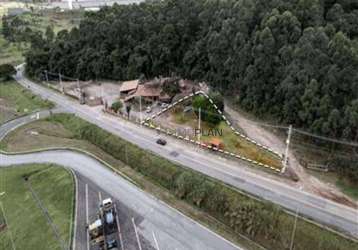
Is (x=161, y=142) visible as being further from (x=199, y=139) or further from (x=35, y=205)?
(x=35, y=205)

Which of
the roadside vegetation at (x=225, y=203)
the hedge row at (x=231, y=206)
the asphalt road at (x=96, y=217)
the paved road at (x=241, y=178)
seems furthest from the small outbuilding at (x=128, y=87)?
the asphalt road at (x=96, y=217)

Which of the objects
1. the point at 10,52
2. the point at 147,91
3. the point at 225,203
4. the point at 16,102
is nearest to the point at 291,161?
the point at 225,203

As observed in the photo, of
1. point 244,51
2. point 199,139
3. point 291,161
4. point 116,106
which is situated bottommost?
point 291,161

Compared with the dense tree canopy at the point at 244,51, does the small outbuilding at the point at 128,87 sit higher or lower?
lower

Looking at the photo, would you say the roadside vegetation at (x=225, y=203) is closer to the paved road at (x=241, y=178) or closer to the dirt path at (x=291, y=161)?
the paved road at (x=241, y=178)

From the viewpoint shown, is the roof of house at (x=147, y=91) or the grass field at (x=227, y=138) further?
the roof of house at (x=147, y=91)

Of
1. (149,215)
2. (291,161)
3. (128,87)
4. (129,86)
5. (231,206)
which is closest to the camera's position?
(231,206)

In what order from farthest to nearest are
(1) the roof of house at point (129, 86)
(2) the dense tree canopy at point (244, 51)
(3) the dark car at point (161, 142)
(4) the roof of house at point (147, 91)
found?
(1) the roof of house at point (129, 86) < (4) the roof of house at point (147, 91) < (3) the dark car at point (161, 142) < (2) the dense tree canopy at point (244, 51)
